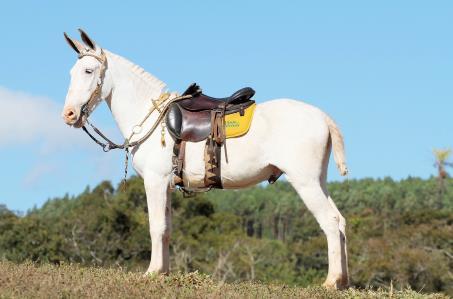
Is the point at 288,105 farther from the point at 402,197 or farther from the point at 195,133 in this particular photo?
the point at 402,197

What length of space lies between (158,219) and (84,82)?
2.44m

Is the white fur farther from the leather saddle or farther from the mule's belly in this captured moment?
the leather saddle

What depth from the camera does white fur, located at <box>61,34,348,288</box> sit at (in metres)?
11.2

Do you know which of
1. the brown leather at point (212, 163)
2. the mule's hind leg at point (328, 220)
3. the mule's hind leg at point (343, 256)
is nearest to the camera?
the mule's hind leg at point (328, 220)

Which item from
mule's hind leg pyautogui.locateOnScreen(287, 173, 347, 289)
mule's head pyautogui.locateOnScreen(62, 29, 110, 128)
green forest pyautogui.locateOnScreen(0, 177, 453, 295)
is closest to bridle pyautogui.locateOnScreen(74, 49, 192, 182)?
mule's head pyautogui.locateOnScreen(62, 29, 110, 128)

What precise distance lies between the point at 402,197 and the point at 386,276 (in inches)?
2588

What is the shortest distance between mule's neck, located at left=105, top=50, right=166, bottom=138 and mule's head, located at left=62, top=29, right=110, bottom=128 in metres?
0.20

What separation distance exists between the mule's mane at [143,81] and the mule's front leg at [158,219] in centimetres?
157

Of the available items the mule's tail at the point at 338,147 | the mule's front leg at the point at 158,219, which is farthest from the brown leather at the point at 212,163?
the mule's tail at the point at 338,147

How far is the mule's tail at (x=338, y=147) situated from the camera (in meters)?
11.6

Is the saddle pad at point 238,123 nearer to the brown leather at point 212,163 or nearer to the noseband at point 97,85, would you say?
the brown leather at point 212,163

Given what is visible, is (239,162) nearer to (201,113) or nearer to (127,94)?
(201,113)

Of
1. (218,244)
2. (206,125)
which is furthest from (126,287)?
(218,244)

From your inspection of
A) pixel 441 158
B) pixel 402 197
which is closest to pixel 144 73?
pixel 441 158
